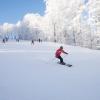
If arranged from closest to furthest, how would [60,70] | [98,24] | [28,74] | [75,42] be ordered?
[28,74] < [60,70] < [98,24] < [75,42]

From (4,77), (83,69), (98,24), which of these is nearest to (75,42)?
(98,24)

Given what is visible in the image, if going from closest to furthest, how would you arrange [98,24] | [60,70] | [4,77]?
[4,77] < [60,70] < [98,24]

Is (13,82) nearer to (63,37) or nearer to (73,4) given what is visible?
(73,4)

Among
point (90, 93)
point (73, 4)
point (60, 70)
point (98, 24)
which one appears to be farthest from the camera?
point (73, 4)

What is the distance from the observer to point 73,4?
5812 centimetres

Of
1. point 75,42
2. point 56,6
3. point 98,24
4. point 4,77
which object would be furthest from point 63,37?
point 4,77

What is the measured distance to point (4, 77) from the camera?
540 inches

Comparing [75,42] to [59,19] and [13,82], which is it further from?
[13,82]

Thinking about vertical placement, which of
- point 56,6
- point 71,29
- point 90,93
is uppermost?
point 56,6

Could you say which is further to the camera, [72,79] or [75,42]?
[75,42]

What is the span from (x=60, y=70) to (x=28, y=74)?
114 inches

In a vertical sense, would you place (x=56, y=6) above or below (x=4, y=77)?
above

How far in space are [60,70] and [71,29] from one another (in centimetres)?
4258

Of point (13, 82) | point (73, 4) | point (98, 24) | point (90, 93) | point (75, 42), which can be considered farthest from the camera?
point (75, 42)
